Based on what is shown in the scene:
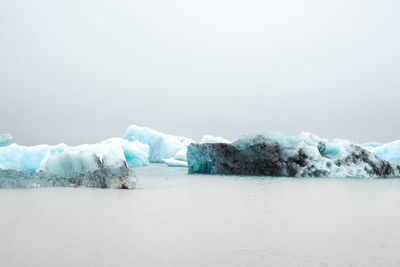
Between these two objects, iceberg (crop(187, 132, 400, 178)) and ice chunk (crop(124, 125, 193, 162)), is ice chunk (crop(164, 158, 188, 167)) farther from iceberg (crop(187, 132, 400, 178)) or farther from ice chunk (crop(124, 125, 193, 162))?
iceberg (crop(187, 132, 400, 178))

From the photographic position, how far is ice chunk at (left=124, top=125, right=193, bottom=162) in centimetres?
3416

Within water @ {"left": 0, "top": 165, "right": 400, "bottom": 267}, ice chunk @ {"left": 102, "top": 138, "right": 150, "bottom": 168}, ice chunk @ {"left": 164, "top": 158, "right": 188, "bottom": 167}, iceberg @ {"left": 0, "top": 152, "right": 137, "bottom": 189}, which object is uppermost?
ice chunk @ {"left": 102, "top": 138, "right": 150, "bottom": 168}

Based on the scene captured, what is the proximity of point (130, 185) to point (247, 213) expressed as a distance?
506 centimetres

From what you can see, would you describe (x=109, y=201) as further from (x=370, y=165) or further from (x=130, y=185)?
(x=370, y=165)

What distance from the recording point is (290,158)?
20578 mm

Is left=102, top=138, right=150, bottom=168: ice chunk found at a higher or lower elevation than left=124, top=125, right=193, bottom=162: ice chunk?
lower

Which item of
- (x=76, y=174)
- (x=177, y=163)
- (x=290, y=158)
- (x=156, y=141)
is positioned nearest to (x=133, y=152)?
(x=177, y=163)

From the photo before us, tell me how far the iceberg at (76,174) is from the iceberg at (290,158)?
9.30 m

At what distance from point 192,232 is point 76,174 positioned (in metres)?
7.69

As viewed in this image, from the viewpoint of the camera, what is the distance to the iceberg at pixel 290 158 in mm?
20359

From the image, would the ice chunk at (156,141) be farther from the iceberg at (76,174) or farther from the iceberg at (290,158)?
the iceberg at (76,174)

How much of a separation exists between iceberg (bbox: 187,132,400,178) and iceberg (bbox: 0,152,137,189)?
9299mm

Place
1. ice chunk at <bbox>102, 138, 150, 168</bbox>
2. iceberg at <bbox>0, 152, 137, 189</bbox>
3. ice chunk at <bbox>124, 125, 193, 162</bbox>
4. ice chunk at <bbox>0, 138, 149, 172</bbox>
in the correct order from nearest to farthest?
iceberg at <bbox>0, 152, 137, 189</bbox>
ice chunk at <bbox>0, 138, 149, 172</bbox>
ice chunk at <bbox>102, 138, 150, 168</bbox>
ice chunk at <bbox>124, 125, 193, 162</bbox>

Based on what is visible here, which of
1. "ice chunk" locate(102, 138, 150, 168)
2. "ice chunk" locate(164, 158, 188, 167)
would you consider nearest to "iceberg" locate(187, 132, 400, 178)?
"ice chunk" locate(102, 138, 150, 168)
